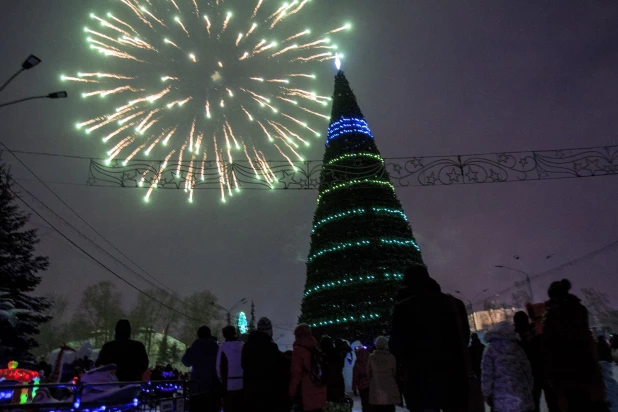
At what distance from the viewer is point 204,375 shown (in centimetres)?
688

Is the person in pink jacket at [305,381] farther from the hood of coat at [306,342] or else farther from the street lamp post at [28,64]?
the street lamp post at [28,64]

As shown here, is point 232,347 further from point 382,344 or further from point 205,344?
point 382,344

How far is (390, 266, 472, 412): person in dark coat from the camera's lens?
3.47 meters

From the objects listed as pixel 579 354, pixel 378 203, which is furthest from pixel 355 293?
pixel 579 354

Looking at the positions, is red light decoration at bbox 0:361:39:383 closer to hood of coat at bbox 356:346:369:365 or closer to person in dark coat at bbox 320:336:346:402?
person in dark coat at bbox 320:336:346:402

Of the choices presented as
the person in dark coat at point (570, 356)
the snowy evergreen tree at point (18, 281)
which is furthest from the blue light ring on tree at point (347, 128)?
the person in dark coat at point (570, 356)

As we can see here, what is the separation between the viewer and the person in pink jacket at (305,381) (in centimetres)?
589

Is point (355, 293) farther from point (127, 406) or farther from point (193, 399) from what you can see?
point (127, 406)

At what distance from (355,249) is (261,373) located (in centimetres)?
1586

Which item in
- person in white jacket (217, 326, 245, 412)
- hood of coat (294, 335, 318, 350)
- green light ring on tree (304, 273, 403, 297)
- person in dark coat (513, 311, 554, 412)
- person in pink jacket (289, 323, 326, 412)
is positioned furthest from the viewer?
green light ring on tree (304, 273, 403, 297)

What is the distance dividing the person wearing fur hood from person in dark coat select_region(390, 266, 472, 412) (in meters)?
1.38

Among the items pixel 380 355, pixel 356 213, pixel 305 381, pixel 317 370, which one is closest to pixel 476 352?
pixel 380 355

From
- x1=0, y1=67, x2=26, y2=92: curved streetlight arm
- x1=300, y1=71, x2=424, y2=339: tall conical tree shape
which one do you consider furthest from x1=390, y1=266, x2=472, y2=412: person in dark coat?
x1=300, y1=71, x2=424, y2=339: tall conical tree shape

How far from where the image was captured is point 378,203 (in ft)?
72.7
